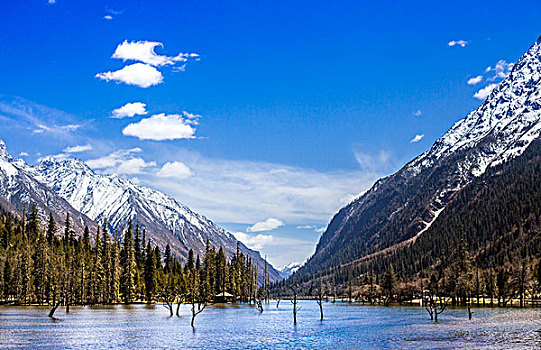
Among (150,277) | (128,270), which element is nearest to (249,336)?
(128,270)

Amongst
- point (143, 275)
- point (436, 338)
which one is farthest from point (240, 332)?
point (143, 275)

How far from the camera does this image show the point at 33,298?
170m

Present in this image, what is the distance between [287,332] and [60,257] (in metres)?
102

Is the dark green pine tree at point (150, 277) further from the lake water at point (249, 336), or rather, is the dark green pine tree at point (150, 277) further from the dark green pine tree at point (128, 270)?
the lake water at point (249, 336)

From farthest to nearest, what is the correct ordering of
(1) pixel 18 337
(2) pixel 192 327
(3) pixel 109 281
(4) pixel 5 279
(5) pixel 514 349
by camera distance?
(3) pixel 109 281 < (4) pixel 5 279 < (2) pixel 192 327 < (1) pixel 18 337 < (5) pixel 514 349

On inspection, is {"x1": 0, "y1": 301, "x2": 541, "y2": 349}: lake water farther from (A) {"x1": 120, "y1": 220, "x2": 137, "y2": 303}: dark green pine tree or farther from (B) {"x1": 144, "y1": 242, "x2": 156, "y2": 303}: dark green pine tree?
(B) {"x1": 144, "y1": 242, "x2": 156, "y2": 303}: dark green pine tree

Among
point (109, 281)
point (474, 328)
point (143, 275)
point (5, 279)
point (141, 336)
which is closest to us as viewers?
point (141, 336)

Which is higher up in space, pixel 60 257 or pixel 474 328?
pixel 60 257

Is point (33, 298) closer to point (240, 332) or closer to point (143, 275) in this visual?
point (143, 275)

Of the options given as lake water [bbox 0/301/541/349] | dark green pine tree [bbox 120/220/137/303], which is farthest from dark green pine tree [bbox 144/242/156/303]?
lake water [bbox 0/301/541/349]

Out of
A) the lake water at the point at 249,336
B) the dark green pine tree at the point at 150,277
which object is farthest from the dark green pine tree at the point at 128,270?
the lake water at the point at 249,336

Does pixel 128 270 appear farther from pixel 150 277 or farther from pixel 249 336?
pixel 249 336

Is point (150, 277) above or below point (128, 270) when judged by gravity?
below

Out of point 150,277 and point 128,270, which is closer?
point 128,270
